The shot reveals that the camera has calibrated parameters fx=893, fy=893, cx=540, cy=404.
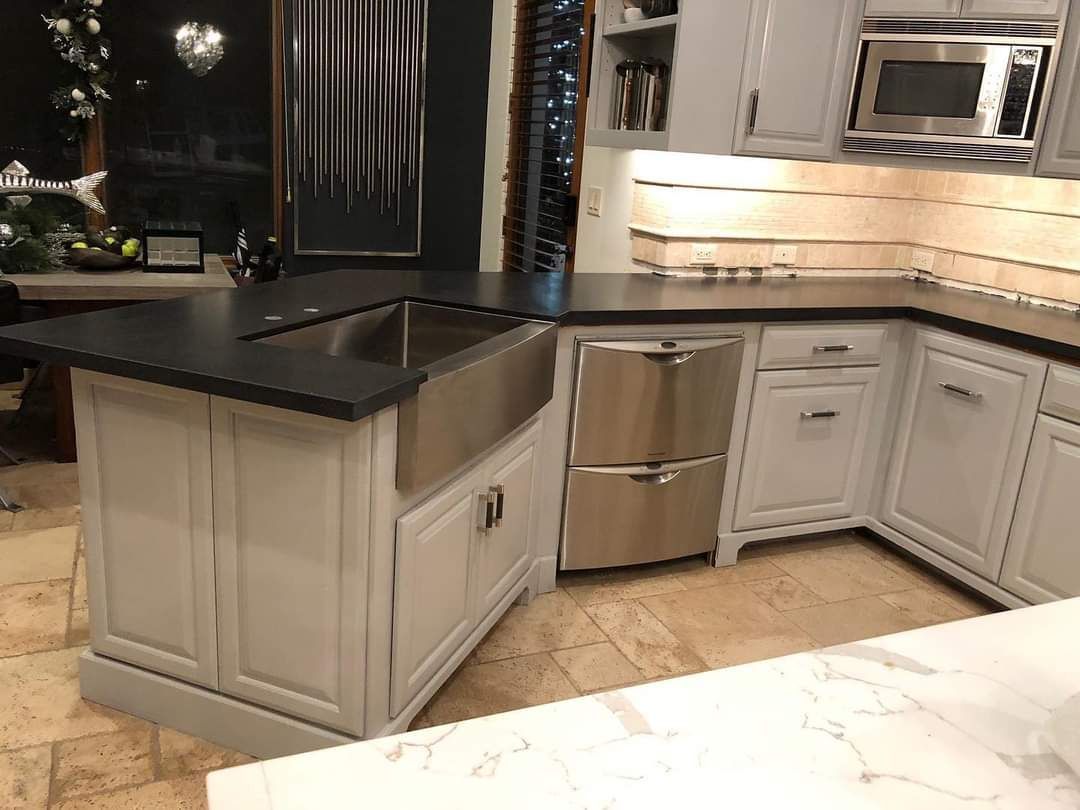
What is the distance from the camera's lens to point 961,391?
305cm

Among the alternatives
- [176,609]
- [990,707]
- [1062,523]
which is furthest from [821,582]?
[990,707]

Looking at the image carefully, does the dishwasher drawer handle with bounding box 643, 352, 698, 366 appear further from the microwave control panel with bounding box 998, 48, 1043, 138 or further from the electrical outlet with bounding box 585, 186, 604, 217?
the microwave control panel with bounding box 998, 48, 1043, 138

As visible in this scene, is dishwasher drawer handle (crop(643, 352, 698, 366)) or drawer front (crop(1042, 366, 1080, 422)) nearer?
drawer front (crop(1042, 366, 1080, 422))

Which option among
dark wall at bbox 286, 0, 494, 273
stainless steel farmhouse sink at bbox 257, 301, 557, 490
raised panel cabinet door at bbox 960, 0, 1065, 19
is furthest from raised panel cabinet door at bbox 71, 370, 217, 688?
dark wall at bbox 286, 0, 494, 273

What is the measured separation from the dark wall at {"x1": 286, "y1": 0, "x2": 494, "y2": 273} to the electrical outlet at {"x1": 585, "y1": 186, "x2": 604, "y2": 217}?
4.59ft

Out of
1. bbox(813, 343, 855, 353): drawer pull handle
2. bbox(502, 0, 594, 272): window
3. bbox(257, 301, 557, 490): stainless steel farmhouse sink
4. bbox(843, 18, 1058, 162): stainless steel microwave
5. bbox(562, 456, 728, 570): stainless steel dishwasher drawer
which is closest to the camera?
bbox(257, 301, 557, 490): stainless steel farmhouse sink

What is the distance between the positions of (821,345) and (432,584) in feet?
5.70

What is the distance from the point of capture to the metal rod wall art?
185 inches

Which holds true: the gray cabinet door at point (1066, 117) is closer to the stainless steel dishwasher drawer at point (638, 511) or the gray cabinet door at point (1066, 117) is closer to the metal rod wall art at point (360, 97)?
the stainless steel dishwasher drawer at point (638, 511)

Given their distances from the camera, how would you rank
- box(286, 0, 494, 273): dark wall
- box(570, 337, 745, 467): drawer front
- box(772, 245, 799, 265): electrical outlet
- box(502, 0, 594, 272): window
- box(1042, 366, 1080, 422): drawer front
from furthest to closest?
box(286, 0, 494, 273): dark wall
box(502, 0, 594, 272): window
box(772, 245, 799, 265): electrical outlet
box(570, 337, 745, 467): drawer front
box(1042, 366, 1080, 422): drawer front

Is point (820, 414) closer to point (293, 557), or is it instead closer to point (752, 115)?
point (752, 115)

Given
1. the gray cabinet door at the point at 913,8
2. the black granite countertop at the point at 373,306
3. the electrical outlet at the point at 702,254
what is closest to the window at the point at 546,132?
the electrical outlet at the point at 702,254

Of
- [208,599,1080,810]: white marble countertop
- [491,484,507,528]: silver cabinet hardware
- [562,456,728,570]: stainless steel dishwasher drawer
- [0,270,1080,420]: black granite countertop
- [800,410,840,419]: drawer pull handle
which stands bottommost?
[562,456,728,570]: stainless steel dishwasher drawer

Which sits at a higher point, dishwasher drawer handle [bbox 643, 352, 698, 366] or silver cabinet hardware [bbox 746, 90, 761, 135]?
silver cabinet hardware [bbox 746, 90, 761, 135]
